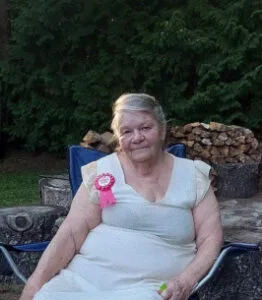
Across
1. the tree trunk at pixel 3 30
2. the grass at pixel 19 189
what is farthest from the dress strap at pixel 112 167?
the tree trunk at pixel 3 30

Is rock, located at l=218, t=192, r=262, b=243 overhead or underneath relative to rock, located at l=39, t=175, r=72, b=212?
underneath

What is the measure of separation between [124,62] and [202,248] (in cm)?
620

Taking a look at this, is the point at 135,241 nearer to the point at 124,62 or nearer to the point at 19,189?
the point at 19,189

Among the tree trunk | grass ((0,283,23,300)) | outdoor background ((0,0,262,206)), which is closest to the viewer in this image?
grass ((0,283,23,300))

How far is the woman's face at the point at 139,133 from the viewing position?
3.03 metres

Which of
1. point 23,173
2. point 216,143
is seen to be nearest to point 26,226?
point 216,143

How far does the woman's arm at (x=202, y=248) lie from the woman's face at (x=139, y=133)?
29 centimetres

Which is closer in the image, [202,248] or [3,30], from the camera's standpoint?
[202,248]

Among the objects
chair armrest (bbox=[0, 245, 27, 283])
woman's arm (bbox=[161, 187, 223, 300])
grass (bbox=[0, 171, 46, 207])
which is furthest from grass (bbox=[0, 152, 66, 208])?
woman's arm (bbox=[161, 187, 223, 300])

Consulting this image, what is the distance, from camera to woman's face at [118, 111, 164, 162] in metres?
3.03

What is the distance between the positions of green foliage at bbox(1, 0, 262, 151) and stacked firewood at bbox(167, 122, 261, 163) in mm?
1548

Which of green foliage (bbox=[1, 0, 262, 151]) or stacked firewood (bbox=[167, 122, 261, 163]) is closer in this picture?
stacked firewood (bbox=[167, 122, 261, 163])

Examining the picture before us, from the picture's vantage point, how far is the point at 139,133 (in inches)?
119

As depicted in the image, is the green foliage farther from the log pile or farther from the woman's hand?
the woman's hand
